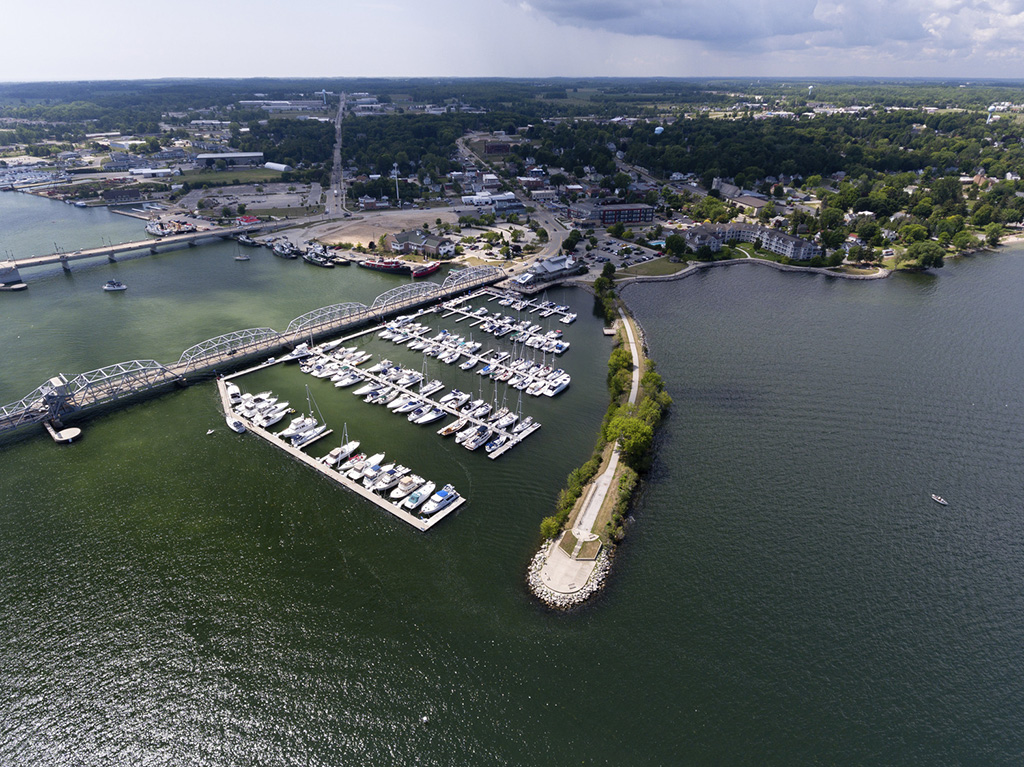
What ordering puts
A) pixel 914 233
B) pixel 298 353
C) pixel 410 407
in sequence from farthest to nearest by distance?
pixel 914 233, pixel 298 353, pixel 410 407

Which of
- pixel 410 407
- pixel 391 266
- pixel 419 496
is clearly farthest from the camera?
pixel 391 266

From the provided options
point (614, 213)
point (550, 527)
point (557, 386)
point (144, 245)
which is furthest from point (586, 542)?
point (144, 245)

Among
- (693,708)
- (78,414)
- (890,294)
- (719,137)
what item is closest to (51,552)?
(78,414)

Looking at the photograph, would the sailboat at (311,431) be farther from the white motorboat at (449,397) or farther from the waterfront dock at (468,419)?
the white motorboat at (449,397)

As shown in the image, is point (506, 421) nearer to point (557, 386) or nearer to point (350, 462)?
point (557, 386)

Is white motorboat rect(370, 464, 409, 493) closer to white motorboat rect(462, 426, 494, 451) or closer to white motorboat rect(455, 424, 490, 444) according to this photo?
white motorboat rect(455, 424, 490, 444)

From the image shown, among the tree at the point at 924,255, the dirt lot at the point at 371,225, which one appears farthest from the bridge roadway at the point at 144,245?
the tree at the point at 924,255

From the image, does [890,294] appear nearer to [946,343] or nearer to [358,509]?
[946,343]
